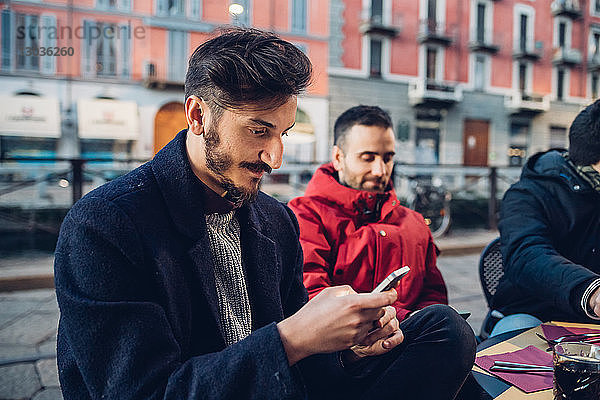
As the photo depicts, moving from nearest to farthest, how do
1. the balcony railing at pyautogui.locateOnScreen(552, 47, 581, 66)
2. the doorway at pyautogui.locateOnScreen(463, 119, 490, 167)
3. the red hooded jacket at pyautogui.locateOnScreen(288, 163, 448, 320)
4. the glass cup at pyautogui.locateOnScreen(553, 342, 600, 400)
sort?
the glass cup at pyautogui.locateOnScreen(553, 342, 600, 400), the red hooded jacket at pyautogui.locateOnScreen(288, 163, 448, 320), the doorway at pyautogui.locateOnScreen(463, 119, 490, 167), the balcony railing at pyautogui.locateOnScreen(552, 47, 581, 66)

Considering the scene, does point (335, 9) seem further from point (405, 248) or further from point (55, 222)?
point (405, 248)

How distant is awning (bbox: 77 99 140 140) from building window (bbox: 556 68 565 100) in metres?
15.8

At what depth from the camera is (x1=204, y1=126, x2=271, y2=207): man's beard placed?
989 millimetres

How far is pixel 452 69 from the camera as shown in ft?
54.7

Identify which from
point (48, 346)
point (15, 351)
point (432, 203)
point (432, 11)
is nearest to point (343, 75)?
point (432, 11)

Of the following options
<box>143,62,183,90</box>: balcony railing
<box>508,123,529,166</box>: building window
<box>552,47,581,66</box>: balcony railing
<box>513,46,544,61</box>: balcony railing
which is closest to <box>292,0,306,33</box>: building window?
<box>143,62,183,90</box>: balcony railing

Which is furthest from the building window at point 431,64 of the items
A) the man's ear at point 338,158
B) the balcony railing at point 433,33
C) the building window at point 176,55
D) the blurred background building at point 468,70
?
the man's ear at point 338,158

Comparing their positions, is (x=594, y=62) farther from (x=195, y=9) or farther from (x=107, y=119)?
(x=107, y=119)

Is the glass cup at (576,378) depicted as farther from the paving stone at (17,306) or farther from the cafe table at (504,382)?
the paving stone at (17,306)

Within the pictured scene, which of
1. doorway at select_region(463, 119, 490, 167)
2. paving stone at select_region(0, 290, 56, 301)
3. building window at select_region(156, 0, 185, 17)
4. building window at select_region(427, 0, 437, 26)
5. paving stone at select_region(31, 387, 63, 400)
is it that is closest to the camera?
paving stone at select_region(31, 387, 63, 400)

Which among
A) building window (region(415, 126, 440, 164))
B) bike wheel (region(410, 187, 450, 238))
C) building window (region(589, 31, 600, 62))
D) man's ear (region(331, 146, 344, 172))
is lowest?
bike wheel (region(410, 187, 450, 238))

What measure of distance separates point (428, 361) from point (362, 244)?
848mm

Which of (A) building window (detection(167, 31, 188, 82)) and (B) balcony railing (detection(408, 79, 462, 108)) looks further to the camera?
(B) balcony railing (detection(408, 79, 462, 108))

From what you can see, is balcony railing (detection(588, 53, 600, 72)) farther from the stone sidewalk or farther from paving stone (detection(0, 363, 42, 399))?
paving stone (detection(0, 363, 42, 399))
